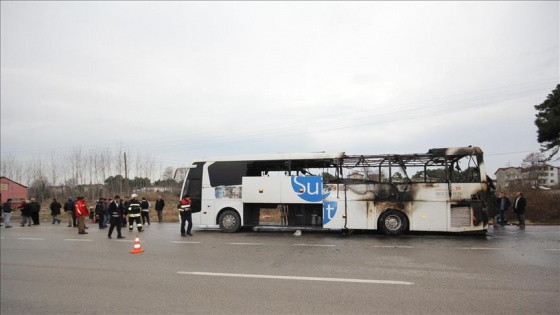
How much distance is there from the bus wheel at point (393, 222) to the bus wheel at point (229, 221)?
582 centimetres

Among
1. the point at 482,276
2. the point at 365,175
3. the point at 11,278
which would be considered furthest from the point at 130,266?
the point at 365,175

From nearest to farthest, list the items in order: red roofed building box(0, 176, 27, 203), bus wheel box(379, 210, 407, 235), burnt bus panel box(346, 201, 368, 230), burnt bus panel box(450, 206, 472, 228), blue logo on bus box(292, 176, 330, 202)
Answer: burnt bus panel box(450, 206, 472, 228) < bus wheel box(379, 210, 407, 235) < burnt bus panel box(346, 201, 368, 230) < blue logo on bus box(292, 176, 330, 202) < red roofed building box(0, 176, 27, 203)

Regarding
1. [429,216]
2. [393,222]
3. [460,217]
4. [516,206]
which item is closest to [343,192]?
[393,222]

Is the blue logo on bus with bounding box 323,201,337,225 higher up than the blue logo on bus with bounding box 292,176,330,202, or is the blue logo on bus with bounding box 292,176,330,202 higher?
the blue logo on bus with bounding box 292,176,330,202

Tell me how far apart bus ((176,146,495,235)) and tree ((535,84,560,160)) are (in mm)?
10381

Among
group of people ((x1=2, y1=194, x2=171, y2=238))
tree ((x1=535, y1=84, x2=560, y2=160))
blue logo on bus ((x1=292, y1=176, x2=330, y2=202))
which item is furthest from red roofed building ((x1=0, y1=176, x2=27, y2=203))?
tree ((x1=535, y1=84, x2=560, y2=160))

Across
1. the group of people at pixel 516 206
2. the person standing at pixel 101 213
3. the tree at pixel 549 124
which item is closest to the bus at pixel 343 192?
the group of people at pixel 516 206

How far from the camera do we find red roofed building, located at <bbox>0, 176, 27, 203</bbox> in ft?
152

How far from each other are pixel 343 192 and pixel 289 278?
7.10m

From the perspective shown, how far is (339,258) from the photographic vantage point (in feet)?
29.0

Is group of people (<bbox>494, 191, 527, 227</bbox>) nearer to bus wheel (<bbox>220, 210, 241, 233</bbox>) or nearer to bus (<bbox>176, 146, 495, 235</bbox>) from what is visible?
bus (<bbox>176, 146, 495, 235</bbox>)

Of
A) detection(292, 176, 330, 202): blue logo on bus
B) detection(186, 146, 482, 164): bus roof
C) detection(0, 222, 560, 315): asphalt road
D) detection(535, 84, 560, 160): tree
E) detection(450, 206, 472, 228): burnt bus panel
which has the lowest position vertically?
detection(0, 222, 560, 315): asphalt road

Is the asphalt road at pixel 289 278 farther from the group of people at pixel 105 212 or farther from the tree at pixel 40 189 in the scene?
the tree at pixel 40 189

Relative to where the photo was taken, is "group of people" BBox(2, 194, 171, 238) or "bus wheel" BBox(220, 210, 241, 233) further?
"bus wheel" BBox(220, 210, 241, 233)
